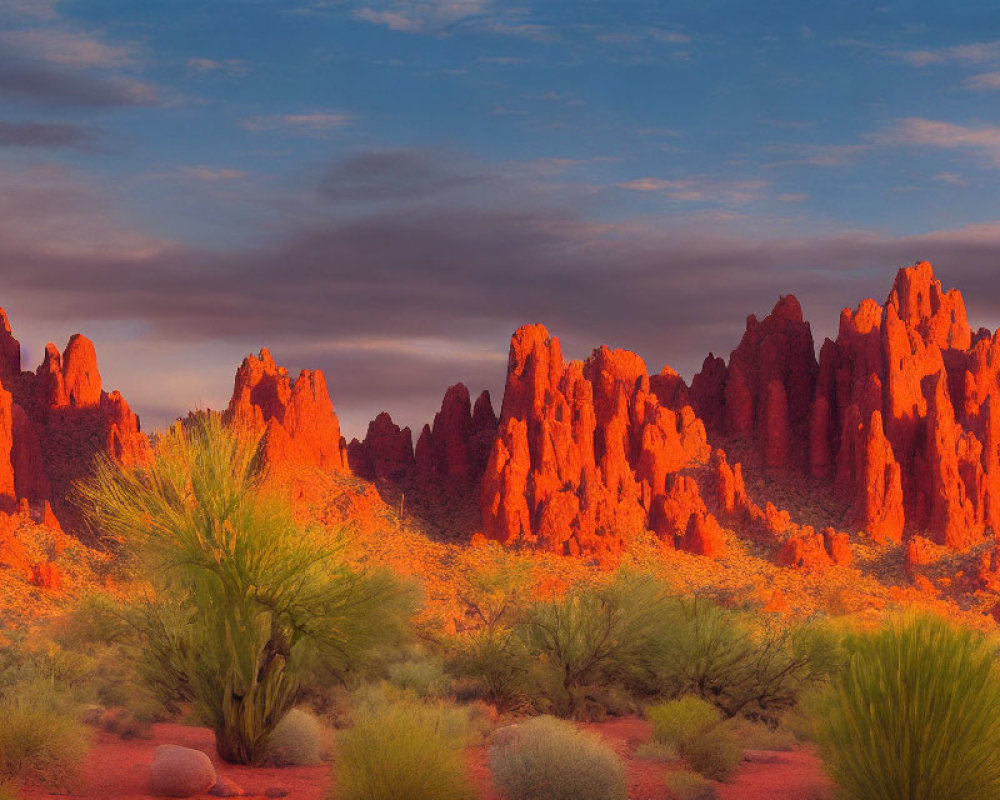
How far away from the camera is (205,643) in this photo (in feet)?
72.4

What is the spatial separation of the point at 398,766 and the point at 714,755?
346 inches

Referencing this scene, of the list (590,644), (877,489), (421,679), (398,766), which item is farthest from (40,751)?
(877,489)

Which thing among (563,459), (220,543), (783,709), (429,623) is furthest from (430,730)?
(563,459)

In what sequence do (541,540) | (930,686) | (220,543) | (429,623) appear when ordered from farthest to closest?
(541,540)
(429,623)
(220,543)
(930,686)

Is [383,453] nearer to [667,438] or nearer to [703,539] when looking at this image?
[667,438]

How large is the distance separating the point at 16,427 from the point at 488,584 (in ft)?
158

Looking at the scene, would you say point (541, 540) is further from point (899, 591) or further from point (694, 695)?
point (694, 695)

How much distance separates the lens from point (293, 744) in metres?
23.1

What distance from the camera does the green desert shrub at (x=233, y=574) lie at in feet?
68.1

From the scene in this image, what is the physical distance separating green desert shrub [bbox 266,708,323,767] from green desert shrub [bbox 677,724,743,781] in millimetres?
7830

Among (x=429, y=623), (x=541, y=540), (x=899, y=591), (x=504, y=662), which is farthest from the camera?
(x=541, y=540)

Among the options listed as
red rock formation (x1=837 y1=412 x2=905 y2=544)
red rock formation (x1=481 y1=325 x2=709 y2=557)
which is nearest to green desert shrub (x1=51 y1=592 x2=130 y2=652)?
red rock formation (x1=481 y1=325 x2=709 y2=557)

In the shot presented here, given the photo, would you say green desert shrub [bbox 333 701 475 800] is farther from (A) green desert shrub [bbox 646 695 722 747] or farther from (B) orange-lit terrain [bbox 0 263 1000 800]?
(B) orange-lit terrain [bbox 0 263 1000 800]

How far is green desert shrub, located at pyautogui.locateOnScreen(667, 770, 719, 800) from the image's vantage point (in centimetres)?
2038
